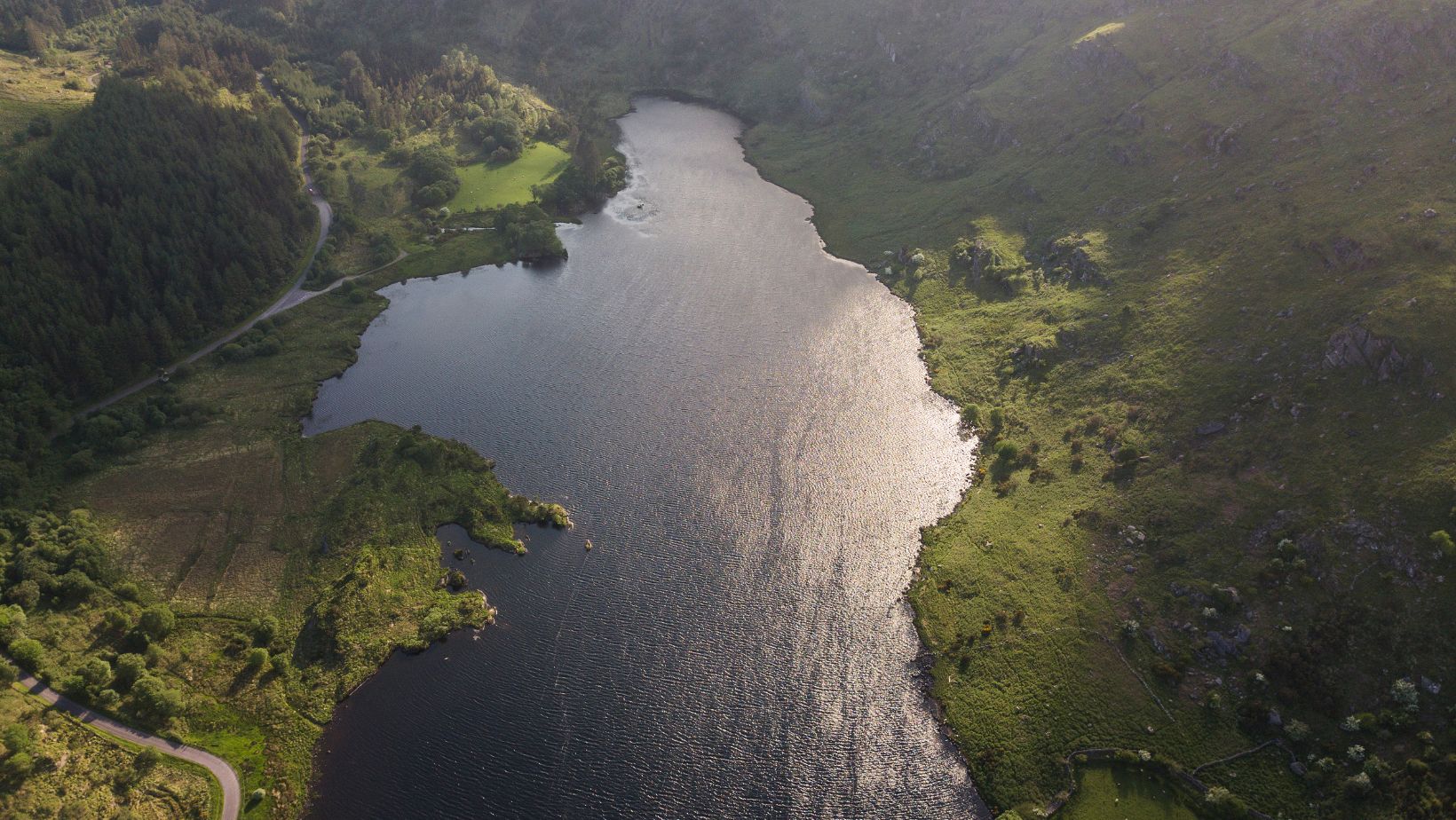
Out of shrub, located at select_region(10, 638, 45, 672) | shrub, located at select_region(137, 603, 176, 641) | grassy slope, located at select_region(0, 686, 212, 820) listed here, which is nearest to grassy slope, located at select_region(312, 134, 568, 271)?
shrub, located at select_region(137, 603, 176, 641)

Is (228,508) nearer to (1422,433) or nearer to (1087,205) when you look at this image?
(1422,433)

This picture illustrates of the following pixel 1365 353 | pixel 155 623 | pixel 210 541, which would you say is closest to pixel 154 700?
pixel 155 623

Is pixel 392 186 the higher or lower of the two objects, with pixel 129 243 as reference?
lower

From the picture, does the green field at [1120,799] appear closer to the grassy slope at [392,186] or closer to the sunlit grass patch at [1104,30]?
the grassy slope at [392,186]

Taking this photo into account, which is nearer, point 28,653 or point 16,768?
point 16,768

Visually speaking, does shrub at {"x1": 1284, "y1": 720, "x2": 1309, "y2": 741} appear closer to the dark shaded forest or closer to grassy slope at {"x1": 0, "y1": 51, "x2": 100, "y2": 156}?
the dark shaded forest

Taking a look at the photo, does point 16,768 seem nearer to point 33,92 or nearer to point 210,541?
point 210,541
